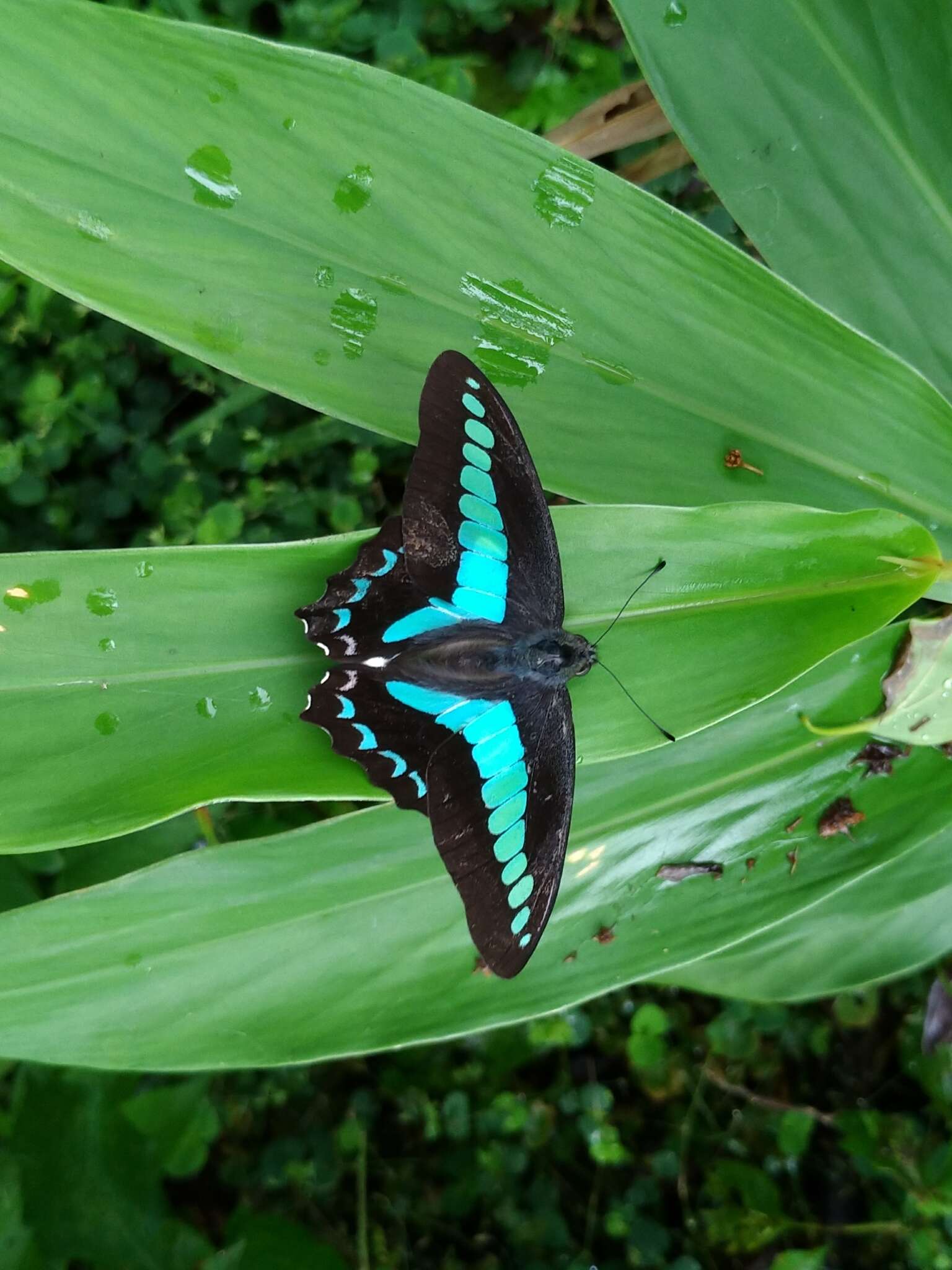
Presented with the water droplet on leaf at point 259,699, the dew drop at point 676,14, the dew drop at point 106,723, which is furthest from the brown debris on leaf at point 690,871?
the dew drop at point 676,14

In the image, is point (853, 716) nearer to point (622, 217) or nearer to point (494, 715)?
point (494, 715)

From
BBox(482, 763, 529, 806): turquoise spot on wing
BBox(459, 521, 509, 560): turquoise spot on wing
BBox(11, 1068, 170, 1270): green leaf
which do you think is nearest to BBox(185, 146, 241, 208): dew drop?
BBox(459, 521, 509, 560): turquoise spot on wing

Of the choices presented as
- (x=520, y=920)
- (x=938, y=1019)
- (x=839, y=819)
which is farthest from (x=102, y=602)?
(x=938, y=1019)

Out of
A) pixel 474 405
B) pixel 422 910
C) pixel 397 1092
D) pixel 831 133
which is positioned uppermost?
pixel 831 133

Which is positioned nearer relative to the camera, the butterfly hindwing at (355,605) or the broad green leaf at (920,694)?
the butterfly hindwing at (355,605)

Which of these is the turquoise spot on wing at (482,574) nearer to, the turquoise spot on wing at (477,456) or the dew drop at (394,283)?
the turquoise spot on wing at (477,456)

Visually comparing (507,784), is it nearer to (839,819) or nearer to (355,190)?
(839,819)

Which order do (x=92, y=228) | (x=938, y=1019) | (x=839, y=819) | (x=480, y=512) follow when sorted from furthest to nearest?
(x=938, y=1019), (x=839, y=819), (x=480, y=512), (x=92, y=228)
